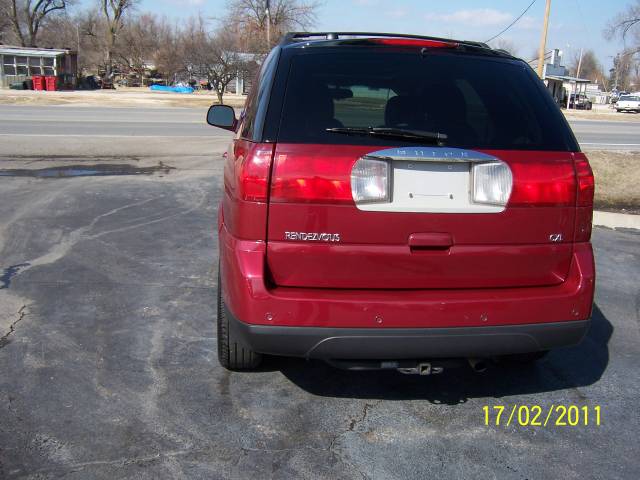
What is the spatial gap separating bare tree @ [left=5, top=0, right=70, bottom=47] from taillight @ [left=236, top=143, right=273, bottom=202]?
265 ft

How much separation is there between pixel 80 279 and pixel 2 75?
164 ft

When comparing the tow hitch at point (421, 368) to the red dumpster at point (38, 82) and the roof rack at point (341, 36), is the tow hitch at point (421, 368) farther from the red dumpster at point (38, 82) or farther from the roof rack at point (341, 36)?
the red dumpster at point (38, 82)

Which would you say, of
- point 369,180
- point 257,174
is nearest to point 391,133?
point 369,180

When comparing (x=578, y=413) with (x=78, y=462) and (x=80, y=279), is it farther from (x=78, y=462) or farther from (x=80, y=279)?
(x=80, y=279)

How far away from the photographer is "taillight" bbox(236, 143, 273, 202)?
267 cm

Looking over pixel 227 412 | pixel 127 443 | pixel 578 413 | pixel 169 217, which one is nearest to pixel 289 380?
pixel 227 412

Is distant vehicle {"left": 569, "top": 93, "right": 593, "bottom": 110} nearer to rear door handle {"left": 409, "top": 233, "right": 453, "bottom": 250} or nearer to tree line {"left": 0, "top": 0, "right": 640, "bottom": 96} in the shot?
tree line {"left": 0, "top": 0, "right": 640, "bottom": 96}

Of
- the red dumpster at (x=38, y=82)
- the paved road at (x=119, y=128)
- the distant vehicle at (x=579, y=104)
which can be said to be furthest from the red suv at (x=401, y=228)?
the distant vehicle at (x=579, y=104)

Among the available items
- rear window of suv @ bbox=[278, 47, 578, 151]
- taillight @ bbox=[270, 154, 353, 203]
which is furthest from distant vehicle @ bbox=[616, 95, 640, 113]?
taillight @ bbox=[270, 154, 353, 203]

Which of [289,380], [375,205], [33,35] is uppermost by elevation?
[33,35]

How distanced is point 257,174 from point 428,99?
938 millimetres

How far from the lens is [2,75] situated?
1876 inches

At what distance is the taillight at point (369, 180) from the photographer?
266 centimetres

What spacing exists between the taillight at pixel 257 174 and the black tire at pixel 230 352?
0.86m
